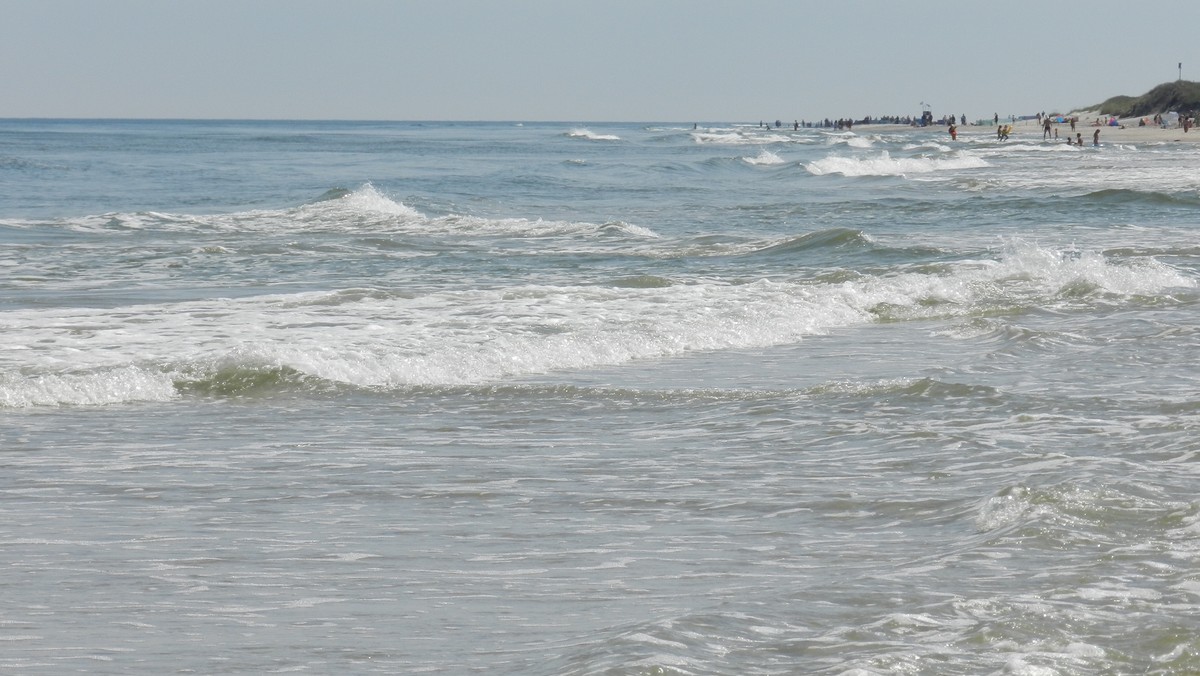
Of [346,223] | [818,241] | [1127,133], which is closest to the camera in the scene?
[818,241]

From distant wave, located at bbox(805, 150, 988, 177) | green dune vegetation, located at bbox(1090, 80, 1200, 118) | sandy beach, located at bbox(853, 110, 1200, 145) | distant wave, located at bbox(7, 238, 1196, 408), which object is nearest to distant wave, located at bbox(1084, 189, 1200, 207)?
distant wave, located at bbox(7, 238, 1196, 408)

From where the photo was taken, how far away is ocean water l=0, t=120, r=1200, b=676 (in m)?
4.44

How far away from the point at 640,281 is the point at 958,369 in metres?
7.05

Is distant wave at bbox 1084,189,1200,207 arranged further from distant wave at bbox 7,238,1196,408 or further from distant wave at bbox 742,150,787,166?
distant wave at bbox 742,150,787,166

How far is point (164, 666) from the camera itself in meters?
4.20

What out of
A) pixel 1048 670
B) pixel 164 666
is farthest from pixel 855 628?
pixel 164 666

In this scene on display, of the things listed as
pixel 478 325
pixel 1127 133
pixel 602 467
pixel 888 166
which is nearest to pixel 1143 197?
pixel 478 325

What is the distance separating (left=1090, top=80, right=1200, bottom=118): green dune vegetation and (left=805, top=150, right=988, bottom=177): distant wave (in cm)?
5064

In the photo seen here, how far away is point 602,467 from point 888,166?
50477mm

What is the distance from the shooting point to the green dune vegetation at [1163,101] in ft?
335

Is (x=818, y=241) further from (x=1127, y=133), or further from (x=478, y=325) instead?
(x=1127, y=133)

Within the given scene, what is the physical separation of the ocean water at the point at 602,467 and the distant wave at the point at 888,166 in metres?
33.6

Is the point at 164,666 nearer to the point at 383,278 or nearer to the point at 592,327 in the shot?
the point at 592,327

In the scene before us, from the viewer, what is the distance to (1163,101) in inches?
4205
